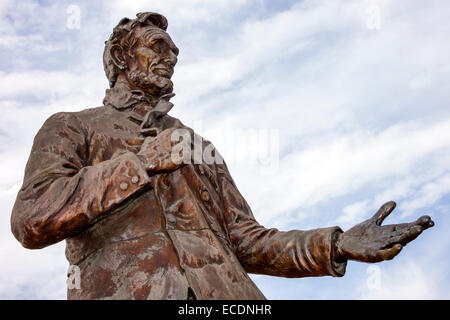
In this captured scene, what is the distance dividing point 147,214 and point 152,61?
153cm

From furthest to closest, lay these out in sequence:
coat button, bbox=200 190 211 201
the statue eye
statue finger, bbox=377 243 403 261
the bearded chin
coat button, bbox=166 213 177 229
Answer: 1. the statue eye
2. the bearded chin
3. coat button, bbox=200 190 211 201
4. coat button, bbox=166 213 177 229
5. statue finger, bbox=377 243 403 261

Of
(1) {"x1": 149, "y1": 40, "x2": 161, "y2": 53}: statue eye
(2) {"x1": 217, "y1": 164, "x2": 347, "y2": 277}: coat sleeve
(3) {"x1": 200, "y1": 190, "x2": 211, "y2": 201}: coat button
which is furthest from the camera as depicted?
(1) {"x1": 149, "y1": 40, "x2": 161, "y2": 53}: statue eye

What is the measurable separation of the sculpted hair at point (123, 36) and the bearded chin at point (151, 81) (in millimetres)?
241

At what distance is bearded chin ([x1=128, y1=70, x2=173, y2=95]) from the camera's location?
22.7 feet

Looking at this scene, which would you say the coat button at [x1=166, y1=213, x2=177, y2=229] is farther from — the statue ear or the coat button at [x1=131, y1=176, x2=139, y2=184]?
the statue ear

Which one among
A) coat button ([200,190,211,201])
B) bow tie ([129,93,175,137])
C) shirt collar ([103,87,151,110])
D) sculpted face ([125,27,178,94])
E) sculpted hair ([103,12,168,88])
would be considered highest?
sculpted hair ([103,12,168,88])

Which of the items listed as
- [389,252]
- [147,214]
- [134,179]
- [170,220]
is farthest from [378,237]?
[134,179]

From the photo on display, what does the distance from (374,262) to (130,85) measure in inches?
104

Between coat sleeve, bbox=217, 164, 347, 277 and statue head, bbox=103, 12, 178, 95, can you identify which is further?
statue head, bbox=103, 12, 178, 95

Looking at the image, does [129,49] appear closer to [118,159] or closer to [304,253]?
[118,159]

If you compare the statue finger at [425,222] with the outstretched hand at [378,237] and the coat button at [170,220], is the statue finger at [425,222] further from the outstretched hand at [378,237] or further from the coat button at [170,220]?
the coat button at [170,220]

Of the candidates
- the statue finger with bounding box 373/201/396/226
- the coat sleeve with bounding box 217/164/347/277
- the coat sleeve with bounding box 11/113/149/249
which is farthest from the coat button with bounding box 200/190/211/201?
the statue finger with bounding box 373/201/396/226

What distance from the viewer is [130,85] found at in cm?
708
